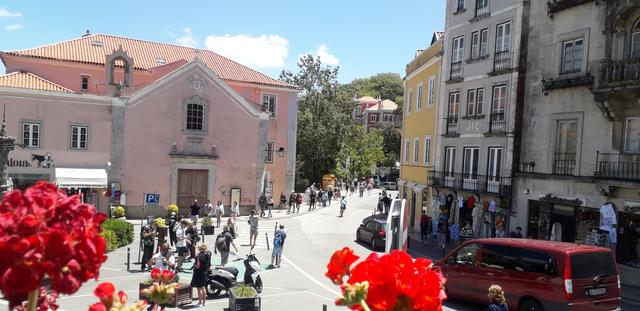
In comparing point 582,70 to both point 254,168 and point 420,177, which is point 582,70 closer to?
point 420,177

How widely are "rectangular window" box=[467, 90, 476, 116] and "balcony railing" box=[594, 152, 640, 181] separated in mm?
8632

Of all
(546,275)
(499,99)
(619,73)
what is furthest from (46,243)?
(499,99)

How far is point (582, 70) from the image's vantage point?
867 inches

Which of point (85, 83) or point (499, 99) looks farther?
point (85, 83)

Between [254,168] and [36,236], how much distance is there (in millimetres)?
35136

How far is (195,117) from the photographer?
3538cm

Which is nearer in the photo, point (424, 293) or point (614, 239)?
point (424, 293)

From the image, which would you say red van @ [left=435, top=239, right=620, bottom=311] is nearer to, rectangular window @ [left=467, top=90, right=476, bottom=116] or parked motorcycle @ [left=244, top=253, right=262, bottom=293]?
parked motorcycle @ [left=244, top=253, right=262, bottom=293]

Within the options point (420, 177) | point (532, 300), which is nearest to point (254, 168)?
point (420, 177)

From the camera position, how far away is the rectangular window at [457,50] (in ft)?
98.6

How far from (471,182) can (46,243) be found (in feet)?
90.0

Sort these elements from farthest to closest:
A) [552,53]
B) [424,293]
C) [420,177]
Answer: [420,177]
[552,53]
[424,293]

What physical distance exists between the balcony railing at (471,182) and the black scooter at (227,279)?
14.5 m

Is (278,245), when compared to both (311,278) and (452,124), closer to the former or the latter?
(311,278)
